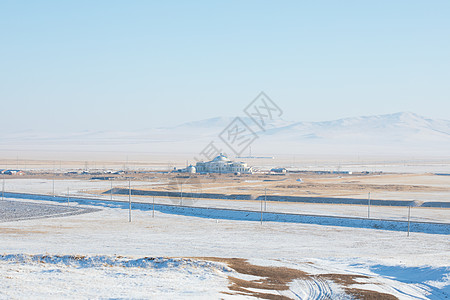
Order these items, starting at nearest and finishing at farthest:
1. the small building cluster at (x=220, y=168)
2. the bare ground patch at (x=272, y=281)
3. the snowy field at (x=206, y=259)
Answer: the bare ground patch at (x=272, y=281)
the snowy field at (x=206, y=259)
the small building cluster at (x=220, y=168)

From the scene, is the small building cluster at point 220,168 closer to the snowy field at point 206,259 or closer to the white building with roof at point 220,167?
the white building with roof at point 220,167

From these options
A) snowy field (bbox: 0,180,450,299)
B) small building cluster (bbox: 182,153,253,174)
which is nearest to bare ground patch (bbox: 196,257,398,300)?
snowy field (bbox: 0,180,450,299)

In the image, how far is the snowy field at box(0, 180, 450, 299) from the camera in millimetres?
20281

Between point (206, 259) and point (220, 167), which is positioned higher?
point (220, 167)

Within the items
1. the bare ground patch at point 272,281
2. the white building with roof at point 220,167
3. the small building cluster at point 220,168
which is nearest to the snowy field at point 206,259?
the bare ground patch at point 272,281

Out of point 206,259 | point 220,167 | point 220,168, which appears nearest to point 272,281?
point 206,259

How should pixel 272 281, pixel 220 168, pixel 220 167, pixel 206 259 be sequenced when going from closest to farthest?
pixel 272 281, pixel 206 259, pixel 220 168, pixel 220 167

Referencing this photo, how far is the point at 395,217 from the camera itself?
45.2m

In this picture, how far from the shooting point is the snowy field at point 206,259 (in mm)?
20281

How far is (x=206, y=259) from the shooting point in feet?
85.7

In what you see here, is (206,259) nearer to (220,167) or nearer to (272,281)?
(272,281)

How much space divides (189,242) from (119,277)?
12.8 metres

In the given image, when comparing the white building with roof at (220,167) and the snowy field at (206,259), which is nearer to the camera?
the snowy field at (206,259)

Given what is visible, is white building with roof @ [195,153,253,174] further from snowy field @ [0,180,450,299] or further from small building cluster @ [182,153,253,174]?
snowy field @ [0,180,450,299]
